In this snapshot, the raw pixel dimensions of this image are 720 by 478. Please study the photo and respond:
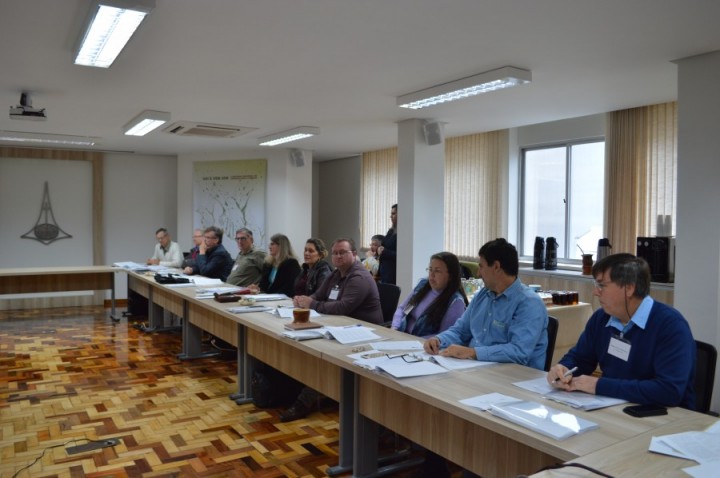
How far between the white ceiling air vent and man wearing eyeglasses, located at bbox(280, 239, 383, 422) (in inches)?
117

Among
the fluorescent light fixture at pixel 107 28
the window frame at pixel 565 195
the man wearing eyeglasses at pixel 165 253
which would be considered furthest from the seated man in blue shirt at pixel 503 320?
the man wearing eyeglasses at pixel 165 253

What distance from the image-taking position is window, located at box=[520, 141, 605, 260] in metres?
6.31

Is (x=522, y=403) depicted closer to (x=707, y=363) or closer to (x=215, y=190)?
(x=707, y=363)

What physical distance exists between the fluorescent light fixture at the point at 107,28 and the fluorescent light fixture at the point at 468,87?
2.31 meters

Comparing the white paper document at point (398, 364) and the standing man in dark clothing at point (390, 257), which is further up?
the standing man in dark clothing at point (390, 257)

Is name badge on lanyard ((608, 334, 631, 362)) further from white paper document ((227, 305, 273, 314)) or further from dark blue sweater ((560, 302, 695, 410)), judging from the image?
white paper document ((227, 305, 273, 314))

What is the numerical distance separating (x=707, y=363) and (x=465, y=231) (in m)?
5.33

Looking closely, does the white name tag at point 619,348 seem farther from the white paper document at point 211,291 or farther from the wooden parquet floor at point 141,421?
the white paper document at point 211,291

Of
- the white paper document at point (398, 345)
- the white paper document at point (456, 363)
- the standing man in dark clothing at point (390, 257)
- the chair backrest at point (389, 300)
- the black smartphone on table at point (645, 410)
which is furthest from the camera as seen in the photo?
the standing man in dark clothing at point (390, 257)

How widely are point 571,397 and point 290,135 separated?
17.5 ft

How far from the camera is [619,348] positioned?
2.14 m

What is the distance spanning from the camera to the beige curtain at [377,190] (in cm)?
866

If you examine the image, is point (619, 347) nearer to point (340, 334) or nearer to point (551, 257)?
point (340, 334)

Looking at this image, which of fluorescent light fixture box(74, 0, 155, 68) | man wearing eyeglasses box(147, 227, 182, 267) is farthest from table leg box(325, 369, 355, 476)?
man wearing eyeglasses box(147, 227, 182, 267)
